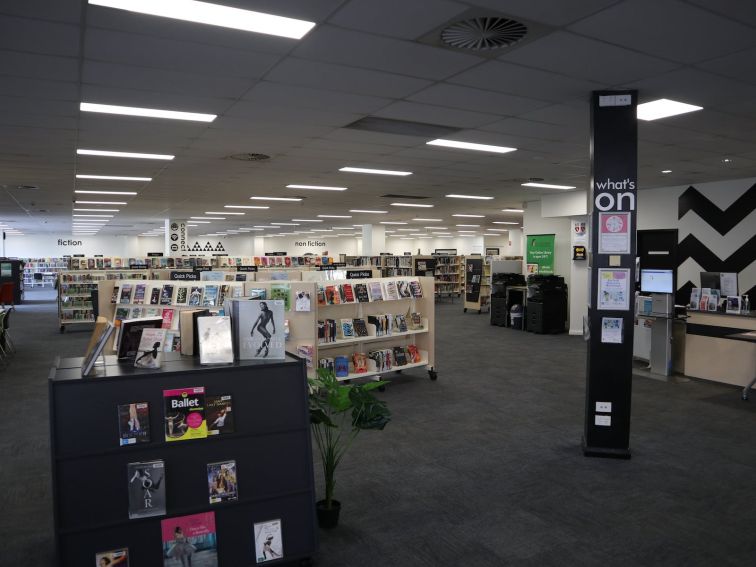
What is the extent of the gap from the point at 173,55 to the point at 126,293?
4.18 metres

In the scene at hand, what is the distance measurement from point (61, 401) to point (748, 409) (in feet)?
22.7

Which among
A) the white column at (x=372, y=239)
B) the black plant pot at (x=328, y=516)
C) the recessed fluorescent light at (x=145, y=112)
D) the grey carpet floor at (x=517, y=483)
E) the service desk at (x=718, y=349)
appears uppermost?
the recessed fluorescent light at (x=145, y=112)

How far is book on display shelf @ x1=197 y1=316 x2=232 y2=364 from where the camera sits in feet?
9.87

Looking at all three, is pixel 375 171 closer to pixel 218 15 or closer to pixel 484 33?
pixel 484 33

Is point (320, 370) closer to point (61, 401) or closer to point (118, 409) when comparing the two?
point (118, 409)

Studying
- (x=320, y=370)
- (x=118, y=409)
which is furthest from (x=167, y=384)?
(x=320, y=370)

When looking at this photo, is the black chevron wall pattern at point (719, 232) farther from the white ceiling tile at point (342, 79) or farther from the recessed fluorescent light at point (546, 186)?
the white ceiling tile at point (342, 79)

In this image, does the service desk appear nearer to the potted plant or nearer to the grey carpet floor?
the grey carpet floor

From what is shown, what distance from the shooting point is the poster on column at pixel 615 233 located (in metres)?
4.62

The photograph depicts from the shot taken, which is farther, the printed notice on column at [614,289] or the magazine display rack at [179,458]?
the printed notice on column at [614,289]

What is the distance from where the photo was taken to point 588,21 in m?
3.21

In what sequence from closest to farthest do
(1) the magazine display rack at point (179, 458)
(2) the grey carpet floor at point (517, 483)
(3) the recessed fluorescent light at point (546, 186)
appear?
1. (1) the magazine display rack at point (179, 458)
2. (2) the grey carpet floor at point (517, 483)
3. (3) the recessed fluorescent light at point (546, 186)

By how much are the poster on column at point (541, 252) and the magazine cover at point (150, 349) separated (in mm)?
11462

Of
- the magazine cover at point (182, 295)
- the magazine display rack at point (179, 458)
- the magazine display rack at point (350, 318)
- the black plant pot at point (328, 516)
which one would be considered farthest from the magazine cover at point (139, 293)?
the black plant pot at point (328, 516)
